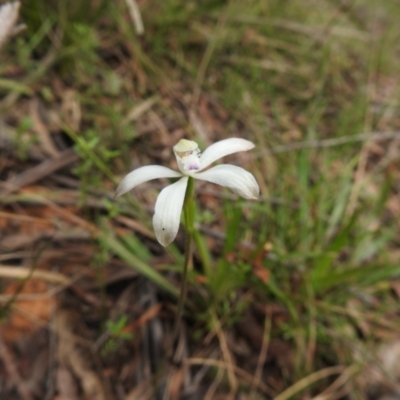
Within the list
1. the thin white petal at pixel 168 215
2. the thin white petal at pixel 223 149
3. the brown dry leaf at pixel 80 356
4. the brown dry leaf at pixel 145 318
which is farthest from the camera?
the brown dry leaf at pixel 145 318

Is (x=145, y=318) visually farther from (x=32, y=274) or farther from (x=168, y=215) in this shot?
(x=168, y=215)

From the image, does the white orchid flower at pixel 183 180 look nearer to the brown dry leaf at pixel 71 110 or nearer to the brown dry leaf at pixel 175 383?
the brown dry leaf at pixel 175 383

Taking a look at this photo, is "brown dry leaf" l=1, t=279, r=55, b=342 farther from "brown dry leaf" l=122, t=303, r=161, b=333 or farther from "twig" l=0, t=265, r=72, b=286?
"brown dry leaf" l=122, t=303, r=161, b=333

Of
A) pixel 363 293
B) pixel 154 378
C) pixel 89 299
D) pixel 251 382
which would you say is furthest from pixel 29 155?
pixel 363 293

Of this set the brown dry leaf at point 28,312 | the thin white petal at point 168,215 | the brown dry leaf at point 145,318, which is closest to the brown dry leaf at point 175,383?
→ the brown dry leaf at point 145,318

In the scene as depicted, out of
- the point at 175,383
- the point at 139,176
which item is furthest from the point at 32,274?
the point at 139,176
